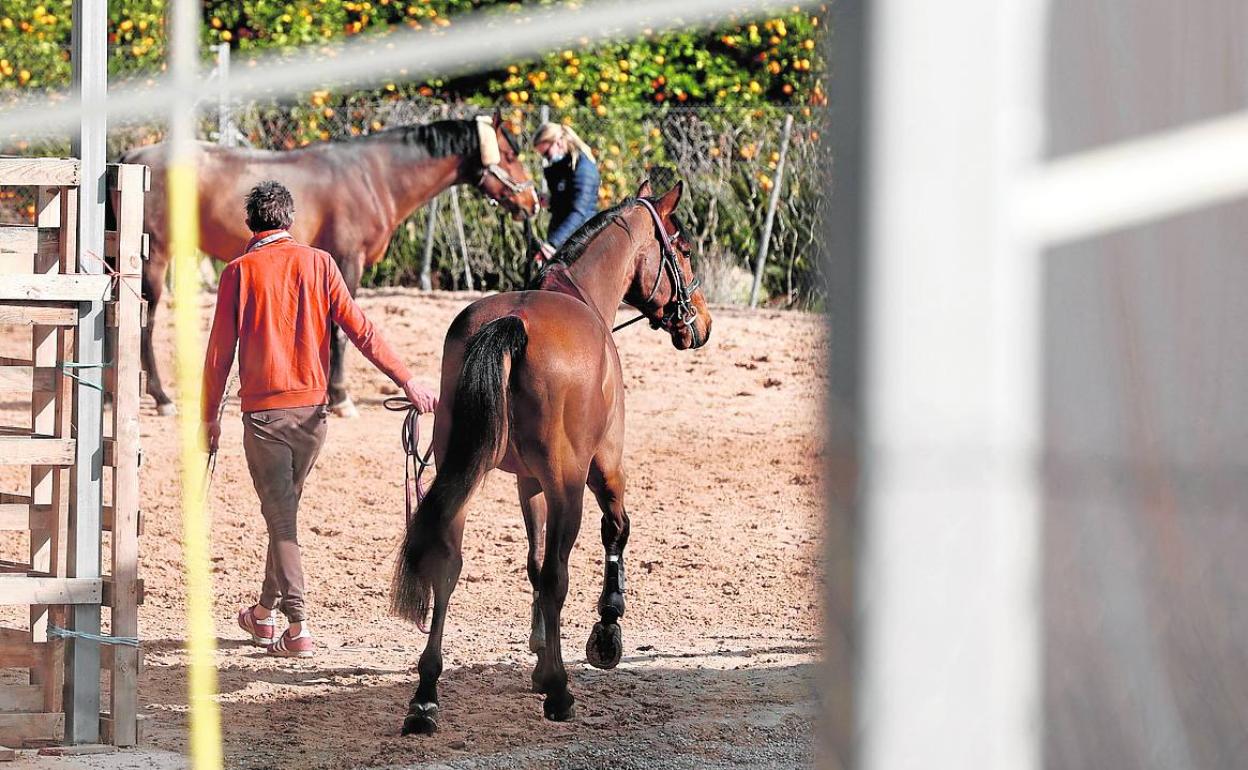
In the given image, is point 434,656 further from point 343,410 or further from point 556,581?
point 343,410

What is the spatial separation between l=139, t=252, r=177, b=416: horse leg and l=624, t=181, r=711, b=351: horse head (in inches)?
198

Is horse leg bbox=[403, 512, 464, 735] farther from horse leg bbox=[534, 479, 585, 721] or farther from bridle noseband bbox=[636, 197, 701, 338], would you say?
bridle noseband bbox=[636, 197, 701, 338]

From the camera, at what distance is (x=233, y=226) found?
973 cm

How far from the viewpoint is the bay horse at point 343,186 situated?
9734 mm

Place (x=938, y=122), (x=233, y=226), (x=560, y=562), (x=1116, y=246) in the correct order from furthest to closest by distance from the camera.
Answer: (x=233, y=226), (x=560, y=562), (x=1116, y=246), (x=938, y=122)

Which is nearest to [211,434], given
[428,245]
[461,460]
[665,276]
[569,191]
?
[461,460]

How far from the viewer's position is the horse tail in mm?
4793

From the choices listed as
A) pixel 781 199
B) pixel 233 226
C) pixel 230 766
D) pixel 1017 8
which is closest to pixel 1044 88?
pixel 1017 8

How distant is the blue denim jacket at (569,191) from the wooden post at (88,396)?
4.81 metres

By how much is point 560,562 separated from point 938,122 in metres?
4.46

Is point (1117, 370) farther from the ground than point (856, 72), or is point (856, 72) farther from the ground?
point (856, 72)

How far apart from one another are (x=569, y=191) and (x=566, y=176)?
0.10 metres

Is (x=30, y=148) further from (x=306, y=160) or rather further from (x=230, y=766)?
(x=230, y=766)

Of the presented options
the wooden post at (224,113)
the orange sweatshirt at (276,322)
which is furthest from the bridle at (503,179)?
the orange sweatshirt at (276,322)
